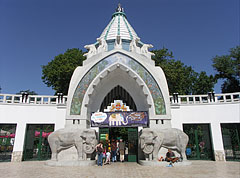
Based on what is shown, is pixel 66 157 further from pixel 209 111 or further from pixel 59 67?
pixel 59 67

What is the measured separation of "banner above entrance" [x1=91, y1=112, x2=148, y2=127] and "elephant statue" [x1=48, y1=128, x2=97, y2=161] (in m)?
1.68

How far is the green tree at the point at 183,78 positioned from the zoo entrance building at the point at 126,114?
354 inches

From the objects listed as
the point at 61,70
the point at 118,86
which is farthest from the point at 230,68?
the point at 61,70

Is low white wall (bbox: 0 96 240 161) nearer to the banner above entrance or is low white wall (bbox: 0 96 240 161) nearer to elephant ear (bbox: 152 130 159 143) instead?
the banner above entrance

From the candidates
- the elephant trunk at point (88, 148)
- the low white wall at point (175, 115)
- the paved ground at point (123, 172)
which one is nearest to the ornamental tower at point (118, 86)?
the elephant trunk at point (88, 148)

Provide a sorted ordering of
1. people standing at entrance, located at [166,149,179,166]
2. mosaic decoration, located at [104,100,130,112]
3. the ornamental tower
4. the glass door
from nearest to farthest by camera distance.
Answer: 1. people standing at entrance, located at [166,149,179,166]
2. the ornamental tower
3. the glass door
4. mosaic decoration, located at [104,100,130,112]

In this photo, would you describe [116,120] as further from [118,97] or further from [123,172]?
[123,172]

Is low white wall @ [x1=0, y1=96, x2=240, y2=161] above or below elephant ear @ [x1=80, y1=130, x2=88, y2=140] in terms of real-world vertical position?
above

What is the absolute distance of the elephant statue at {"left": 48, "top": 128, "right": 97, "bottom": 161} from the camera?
1105cm

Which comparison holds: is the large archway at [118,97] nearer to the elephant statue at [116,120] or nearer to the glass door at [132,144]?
the elephant statue at [116,120]

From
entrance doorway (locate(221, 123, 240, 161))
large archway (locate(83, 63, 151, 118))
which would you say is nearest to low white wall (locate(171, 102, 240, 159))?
entrance doorway (locate(221, 123, 240, 161))

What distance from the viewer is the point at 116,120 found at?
12.8 m

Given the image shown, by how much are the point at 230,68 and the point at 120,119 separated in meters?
20.5

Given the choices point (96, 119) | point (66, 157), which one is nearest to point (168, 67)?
point (96, 119)
